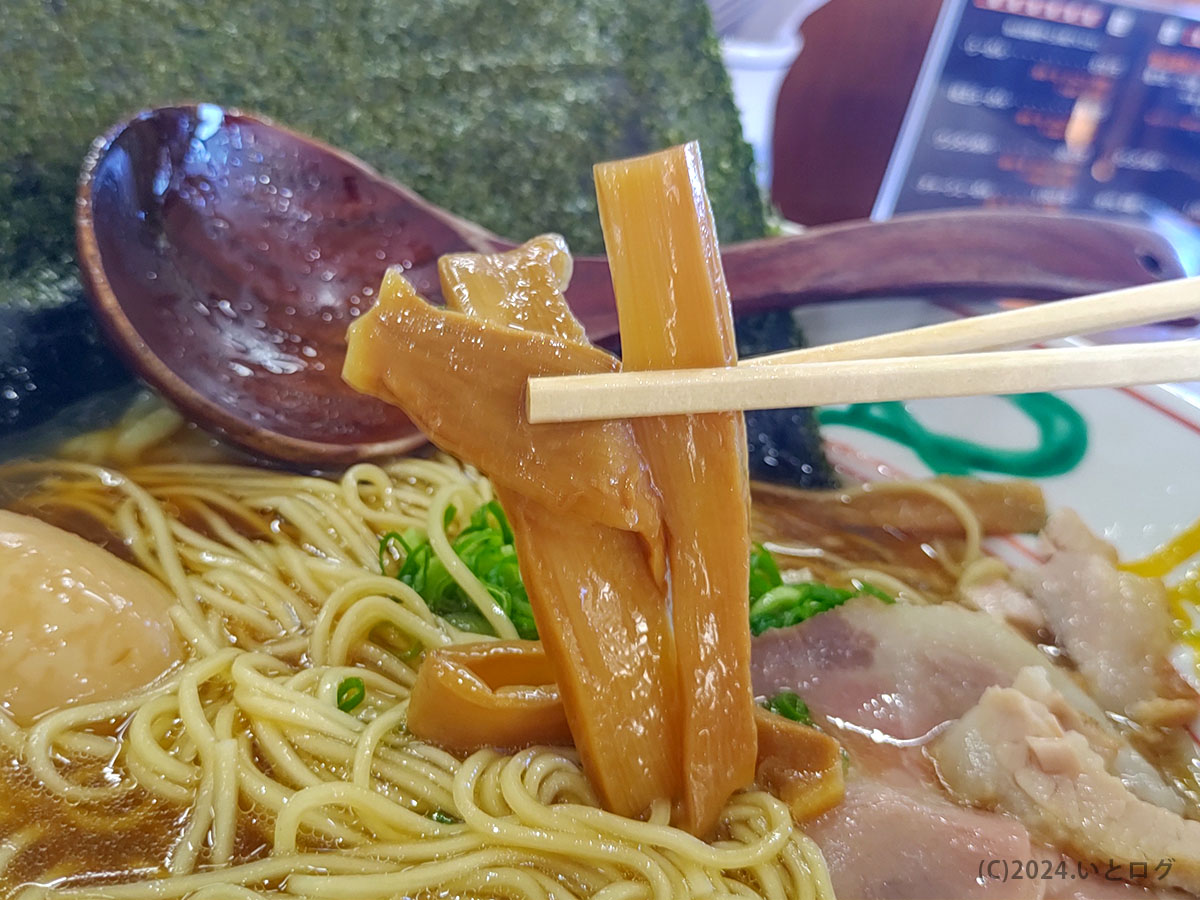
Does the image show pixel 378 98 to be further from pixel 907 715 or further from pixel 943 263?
pixel 907 715

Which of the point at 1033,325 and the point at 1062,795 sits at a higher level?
the point at 1033,325

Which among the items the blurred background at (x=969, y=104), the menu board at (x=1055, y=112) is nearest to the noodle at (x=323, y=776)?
the blurred background at (x=969, y=104)

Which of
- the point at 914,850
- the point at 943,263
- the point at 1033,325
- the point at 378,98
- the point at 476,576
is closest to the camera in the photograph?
the point at 1033,325

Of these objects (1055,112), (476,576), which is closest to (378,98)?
(476,576)

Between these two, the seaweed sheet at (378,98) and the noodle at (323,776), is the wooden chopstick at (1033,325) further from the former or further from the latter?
the seaweed sheet at (378,98)

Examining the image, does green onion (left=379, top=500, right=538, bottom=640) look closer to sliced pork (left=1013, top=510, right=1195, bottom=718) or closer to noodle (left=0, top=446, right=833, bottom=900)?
noodle (left=0, top=446, right=833, bottom=900)

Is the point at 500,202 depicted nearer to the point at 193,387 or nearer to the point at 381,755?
the point at 193,387
